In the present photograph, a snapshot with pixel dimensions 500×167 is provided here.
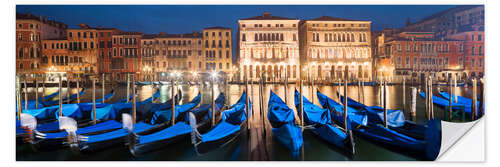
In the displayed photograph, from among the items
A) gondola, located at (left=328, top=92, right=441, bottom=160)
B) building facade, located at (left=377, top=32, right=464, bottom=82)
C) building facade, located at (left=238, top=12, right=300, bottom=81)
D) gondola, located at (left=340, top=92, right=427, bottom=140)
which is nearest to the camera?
gondola, located at (left=328, top=92, right=441, bottom=160)

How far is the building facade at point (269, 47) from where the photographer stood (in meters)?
17.7

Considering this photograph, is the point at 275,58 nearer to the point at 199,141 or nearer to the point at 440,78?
the point at 440,78

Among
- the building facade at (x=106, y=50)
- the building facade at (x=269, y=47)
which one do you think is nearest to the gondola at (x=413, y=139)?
the building facade at (x=269, y=47)

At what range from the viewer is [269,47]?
1773 cm

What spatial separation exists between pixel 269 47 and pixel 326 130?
49.0ft

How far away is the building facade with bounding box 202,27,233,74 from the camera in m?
18.2

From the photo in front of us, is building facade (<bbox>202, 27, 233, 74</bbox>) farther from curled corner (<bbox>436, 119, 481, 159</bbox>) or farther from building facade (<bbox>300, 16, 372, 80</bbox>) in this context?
curled corner (<bbox>436, 119, 481, 159</bbox>)

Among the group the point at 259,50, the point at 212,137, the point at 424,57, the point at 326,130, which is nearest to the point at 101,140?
the point at 212,137

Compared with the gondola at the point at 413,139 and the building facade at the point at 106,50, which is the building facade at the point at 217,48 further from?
the gondola at the point at 413,139

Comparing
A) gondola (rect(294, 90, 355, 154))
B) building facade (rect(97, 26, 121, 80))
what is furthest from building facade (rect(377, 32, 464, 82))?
building facade (rect(97, 26, 121, 80))

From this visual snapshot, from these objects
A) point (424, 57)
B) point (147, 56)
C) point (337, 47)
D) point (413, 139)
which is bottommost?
point (413, 139)

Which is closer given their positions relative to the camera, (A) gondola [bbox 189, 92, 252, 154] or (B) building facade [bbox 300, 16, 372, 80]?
(A) gondola [bbox 189, 92, 252, 154]

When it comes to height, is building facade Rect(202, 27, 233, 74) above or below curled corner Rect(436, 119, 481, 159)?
above

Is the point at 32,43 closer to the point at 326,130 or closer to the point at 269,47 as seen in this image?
the point at 269,47
